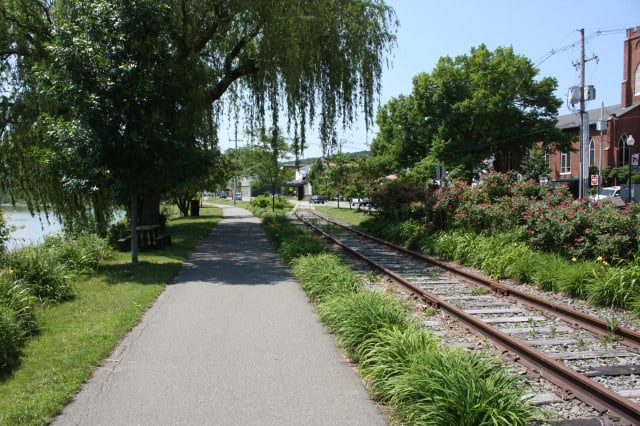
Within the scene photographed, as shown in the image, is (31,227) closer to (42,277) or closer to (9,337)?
(42,277)

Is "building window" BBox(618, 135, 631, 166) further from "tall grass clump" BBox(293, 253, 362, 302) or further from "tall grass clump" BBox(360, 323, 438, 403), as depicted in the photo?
"tall grass clump" BBox(360, 323, 438, 403)

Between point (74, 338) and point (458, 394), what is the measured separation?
4.91 m

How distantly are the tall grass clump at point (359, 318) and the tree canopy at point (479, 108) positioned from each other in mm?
32423

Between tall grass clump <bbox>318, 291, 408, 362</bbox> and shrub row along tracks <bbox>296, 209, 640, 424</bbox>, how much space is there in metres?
1.21

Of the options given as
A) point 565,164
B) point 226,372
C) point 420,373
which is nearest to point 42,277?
point 226,372

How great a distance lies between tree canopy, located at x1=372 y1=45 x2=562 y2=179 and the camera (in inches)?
1591

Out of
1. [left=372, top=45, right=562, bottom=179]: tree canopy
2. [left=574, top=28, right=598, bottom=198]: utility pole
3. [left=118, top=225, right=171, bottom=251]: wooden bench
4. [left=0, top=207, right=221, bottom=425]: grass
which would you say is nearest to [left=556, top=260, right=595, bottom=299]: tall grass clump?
[left=0, top=207, right=221, bottom=425]: grass

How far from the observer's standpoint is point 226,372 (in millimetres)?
5547

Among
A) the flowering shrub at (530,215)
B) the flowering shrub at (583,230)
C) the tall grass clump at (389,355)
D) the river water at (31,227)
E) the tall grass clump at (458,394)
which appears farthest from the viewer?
the river water at (31,227)

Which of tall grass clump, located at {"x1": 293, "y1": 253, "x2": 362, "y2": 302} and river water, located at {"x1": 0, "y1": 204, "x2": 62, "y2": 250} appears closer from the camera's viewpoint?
tall grass clump, located at {"x1": 293, "y1": 253, "x2": 362, "y2": 302}

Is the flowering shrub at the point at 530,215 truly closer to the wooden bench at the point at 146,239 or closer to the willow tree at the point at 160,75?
the willow tree at the point at 160,75

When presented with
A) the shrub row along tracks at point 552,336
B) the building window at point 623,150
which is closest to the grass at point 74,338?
the shrub row along tracks at point 552,336

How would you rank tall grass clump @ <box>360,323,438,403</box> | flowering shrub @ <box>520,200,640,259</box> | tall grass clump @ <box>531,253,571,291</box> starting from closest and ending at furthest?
tall grass clump @ <box>360,323,438,403</box> → tall grass clump @ <box>531,253,571,291</box> → flowering shrub @ <box>520,200,640,259</box>

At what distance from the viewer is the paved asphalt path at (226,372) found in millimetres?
4504
